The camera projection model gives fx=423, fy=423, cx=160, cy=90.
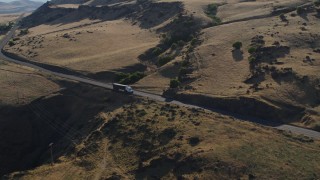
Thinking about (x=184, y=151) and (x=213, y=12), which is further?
(x=213, y=12)

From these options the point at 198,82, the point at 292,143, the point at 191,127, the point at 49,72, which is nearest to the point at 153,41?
the point at 49,72

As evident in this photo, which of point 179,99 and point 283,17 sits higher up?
point 283,17

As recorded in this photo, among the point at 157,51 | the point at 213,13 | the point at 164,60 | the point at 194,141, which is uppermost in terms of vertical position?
the point at 213,13

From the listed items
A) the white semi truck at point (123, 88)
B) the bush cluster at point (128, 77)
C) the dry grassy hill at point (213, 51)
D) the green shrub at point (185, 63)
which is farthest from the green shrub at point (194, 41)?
the white semi truck at point (123, 88)

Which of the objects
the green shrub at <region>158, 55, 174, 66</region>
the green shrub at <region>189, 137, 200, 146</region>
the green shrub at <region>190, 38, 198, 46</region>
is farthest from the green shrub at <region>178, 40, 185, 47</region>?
the green shrub at <region>189, 137, 200, 146</region>

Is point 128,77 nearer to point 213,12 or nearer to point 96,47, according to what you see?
point 96,47

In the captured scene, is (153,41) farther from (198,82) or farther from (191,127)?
(191,127)

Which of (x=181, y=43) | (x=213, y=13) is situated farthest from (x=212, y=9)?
(x=181, y=43)
